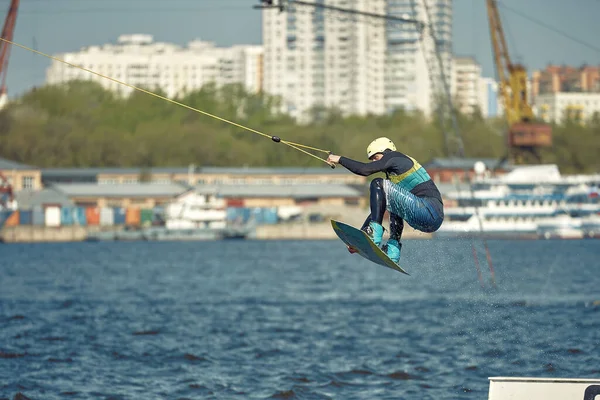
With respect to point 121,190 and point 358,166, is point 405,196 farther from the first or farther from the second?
point 121,190

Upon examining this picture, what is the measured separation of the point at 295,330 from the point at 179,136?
339 ft

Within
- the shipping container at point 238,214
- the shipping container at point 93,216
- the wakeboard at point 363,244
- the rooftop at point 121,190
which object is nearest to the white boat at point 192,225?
the shipping container at point 238,214

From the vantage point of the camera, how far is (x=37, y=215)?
112875 mm

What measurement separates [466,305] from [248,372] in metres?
20.6

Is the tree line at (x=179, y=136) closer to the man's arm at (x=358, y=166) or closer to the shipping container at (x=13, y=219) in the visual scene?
the shipping container at (x=13, y=219)

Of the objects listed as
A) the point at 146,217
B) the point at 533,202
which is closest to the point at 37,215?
the point at 146,217

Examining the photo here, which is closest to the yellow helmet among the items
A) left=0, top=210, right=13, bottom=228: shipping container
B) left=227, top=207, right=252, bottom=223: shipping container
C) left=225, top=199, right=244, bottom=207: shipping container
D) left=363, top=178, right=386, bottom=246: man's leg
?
left=363, top=178, right=386, bottom=246: man's leg

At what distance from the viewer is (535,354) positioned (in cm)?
2698

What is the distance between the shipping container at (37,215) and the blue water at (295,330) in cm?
4332

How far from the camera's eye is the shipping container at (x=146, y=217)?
382 feet

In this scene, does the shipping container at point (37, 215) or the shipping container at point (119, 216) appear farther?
the shipping container at point (119, 216)

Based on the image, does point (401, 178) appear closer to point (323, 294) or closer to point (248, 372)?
point (248, 372)

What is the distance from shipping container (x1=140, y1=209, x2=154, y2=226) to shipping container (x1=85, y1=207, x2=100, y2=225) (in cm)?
463

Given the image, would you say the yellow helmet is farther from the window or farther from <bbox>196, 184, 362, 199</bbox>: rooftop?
the window
